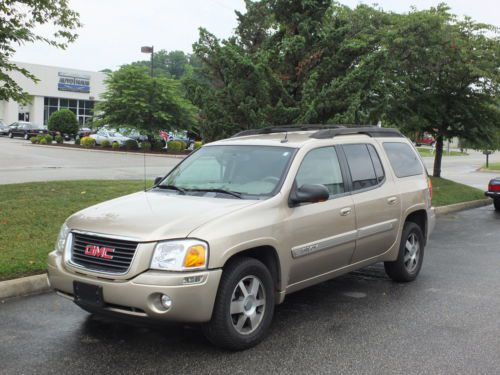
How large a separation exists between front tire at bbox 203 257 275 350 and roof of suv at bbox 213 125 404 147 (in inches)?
58.1

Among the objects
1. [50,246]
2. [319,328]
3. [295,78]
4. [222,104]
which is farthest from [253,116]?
[319,328]

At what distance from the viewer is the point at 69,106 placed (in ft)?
221

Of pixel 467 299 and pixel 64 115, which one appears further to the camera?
pixel 64 115

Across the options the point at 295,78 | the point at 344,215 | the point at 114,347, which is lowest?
the point at 114,347

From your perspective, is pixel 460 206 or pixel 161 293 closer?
pixel 161 293

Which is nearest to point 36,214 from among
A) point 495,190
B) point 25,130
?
point 495,190

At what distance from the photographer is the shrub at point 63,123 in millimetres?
46688

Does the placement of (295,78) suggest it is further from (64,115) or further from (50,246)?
(64,115)

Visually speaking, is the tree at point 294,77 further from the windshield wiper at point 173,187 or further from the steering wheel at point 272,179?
the steering wheel at point 272,179

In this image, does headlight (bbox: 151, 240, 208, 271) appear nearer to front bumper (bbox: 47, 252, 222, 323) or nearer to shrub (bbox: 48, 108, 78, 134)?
front bumper (bbox: 47, 252, 222, 323)

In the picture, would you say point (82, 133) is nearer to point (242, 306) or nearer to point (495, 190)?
point (495, 190)

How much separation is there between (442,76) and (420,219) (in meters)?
11.4

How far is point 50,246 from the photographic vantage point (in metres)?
7.27

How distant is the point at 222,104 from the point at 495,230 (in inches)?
236
